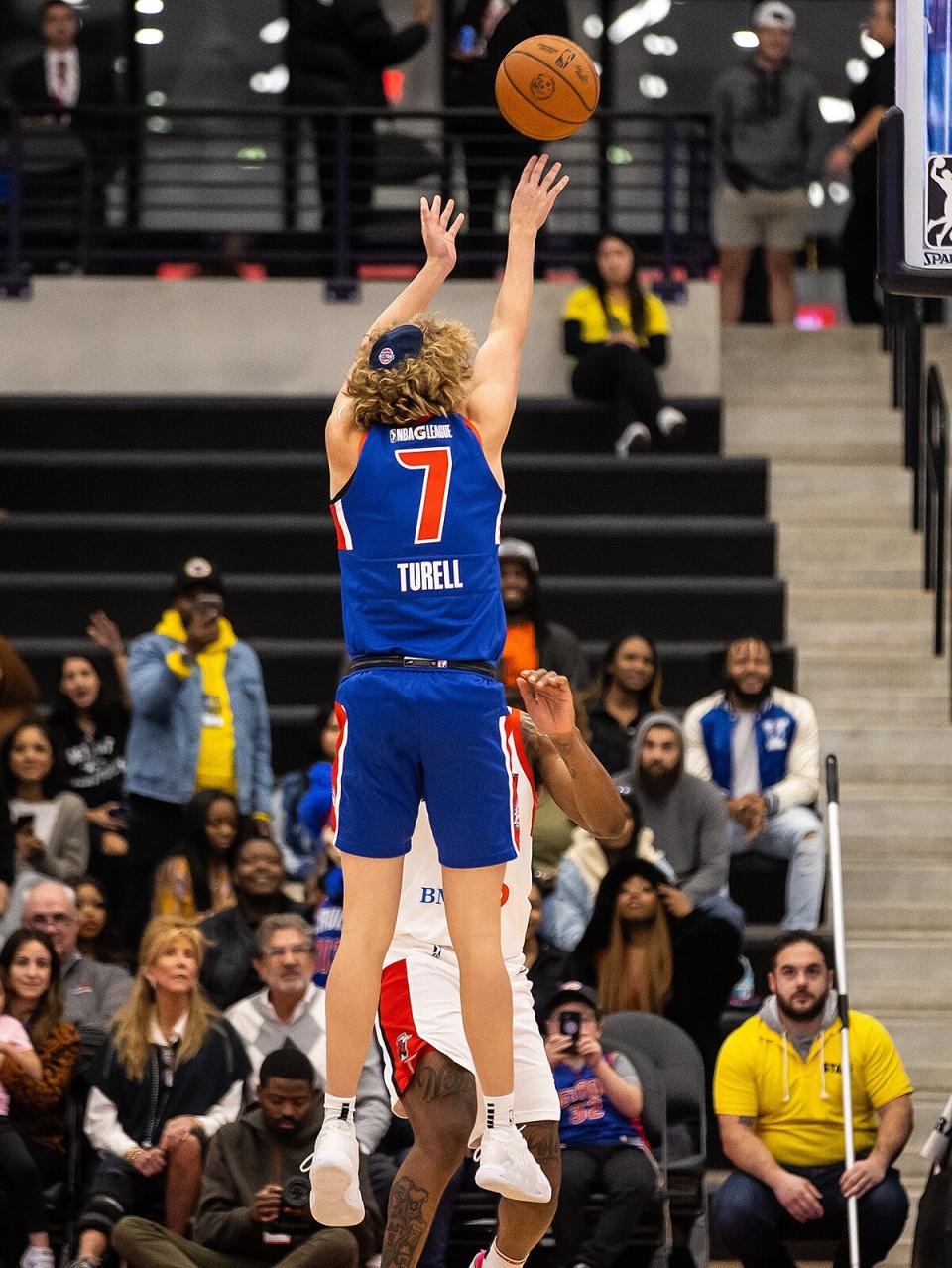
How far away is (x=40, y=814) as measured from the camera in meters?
10.7

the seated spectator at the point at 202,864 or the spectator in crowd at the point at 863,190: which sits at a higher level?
the spectator in crowd at the point at 863,190

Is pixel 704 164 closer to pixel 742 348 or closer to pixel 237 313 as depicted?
pixel 742 348

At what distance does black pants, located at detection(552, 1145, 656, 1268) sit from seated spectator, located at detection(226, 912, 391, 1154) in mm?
791

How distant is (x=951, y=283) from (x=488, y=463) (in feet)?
5.72

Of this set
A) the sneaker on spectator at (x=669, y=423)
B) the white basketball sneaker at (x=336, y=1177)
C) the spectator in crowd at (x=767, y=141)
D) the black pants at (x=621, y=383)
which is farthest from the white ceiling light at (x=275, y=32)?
the white basketball sneaker at (x=336, y=1177)

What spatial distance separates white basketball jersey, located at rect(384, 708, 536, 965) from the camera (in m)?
6.67

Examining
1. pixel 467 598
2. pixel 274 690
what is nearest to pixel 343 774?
pixel 467 598

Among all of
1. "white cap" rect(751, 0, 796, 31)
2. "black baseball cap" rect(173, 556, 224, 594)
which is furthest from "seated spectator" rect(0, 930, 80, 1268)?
"white cap" rect(751, 0, 796, 31)

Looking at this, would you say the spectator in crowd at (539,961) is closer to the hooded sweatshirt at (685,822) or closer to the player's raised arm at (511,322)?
the hooded sweatshirt at (685,822)

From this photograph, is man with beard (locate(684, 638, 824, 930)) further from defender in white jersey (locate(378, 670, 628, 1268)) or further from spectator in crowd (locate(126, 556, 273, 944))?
defender in white jersey (locate(378, 670, 628, 1268))

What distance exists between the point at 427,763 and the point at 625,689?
4901 millimetres

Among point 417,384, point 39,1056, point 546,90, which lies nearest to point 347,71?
point 39,1056

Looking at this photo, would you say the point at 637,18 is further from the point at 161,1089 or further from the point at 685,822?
the point at 161,1089

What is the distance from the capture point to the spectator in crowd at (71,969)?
9.77m
